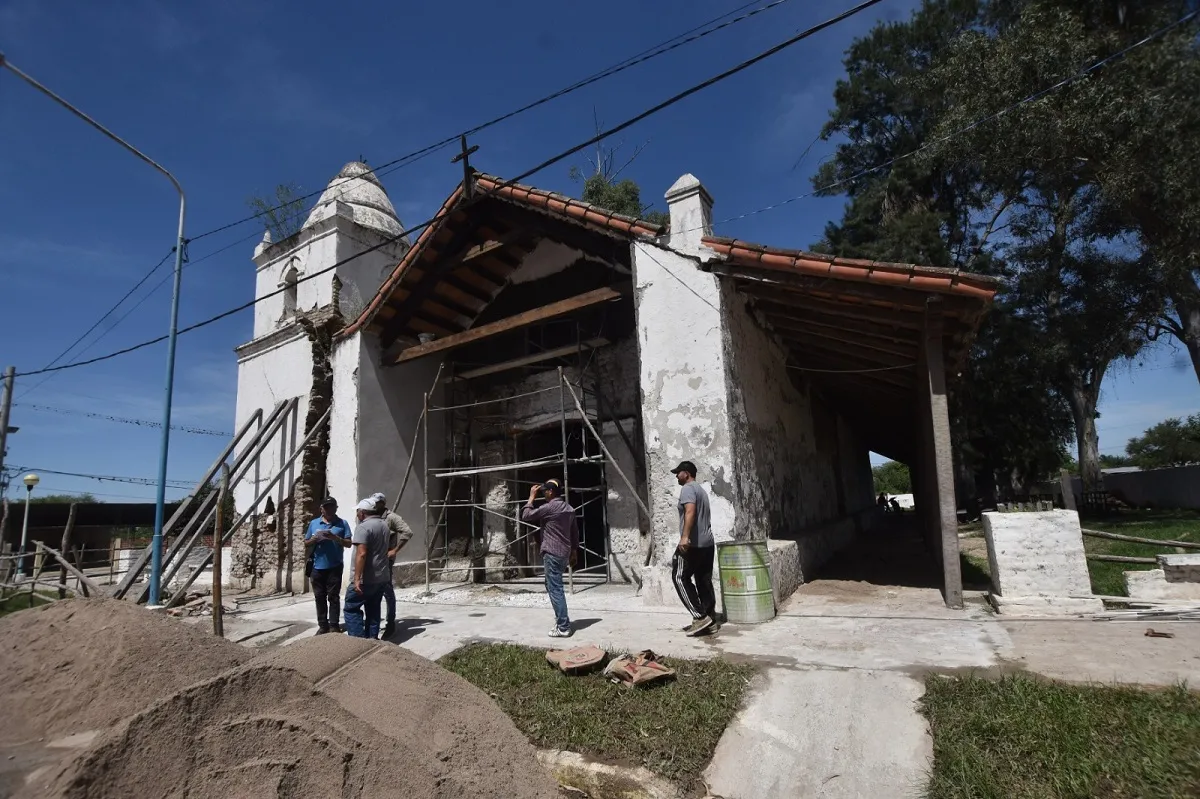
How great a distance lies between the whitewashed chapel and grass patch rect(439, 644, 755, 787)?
7.32 feet

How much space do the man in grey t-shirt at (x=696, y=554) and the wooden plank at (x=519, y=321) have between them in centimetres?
333

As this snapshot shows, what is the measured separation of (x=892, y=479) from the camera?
6550cm

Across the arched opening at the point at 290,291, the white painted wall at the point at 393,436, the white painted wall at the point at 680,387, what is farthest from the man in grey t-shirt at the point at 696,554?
the arched opening at the point at 290,291

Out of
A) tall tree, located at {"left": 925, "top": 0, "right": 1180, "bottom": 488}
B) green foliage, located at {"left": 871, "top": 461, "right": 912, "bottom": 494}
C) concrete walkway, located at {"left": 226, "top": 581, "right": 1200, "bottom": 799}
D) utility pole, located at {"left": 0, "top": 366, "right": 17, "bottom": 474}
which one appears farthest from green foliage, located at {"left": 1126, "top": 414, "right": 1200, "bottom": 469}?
utility pole, located at {"left": 0, "top": 366, "right": 17, "bottom": 474}

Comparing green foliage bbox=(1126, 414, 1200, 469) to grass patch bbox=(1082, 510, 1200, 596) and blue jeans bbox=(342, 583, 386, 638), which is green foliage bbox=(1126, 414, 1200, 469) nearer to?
grass patch bbox=(1082, 510, 1200, 596)

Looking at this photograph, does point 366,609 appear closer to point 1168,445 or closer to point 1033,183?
point 1033,183

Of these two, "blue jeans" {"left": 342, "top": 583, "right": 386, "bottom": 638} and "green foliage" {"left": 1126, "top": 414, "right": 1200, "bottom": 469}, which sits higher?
"green foliage" {"left": 1126, "top": 414, "right": 1200, "bottom": 469}

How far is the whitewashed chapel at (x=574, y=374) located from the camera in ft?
21.7

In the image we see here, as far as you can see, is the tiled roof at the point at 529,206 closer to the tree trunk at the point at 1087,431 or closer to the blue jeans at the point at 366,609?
the blue jeans at the point at 366,609

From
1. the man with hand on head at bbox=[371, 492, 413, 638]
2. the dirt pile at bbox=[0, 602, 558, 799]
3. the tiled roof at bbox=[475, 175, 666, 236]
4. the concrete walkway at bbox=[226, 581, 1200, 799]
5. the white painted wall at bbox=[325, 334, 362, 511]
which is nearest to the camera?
the dirt pile at bbox=[0, 602, 558, 799]

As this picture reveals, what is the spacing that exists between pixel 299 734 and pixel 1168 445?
187 feet

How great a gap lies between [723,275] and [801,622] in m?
3.72

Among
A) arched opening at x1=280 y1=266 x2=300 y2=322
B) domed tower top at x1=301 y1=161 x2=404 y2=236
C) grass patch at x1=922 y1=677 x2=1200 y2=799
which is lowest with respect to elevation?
grass patch at x1=922 y1=677 x2=1200 y2=799

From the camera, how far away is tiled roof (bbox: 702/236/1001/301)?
18.3ft
